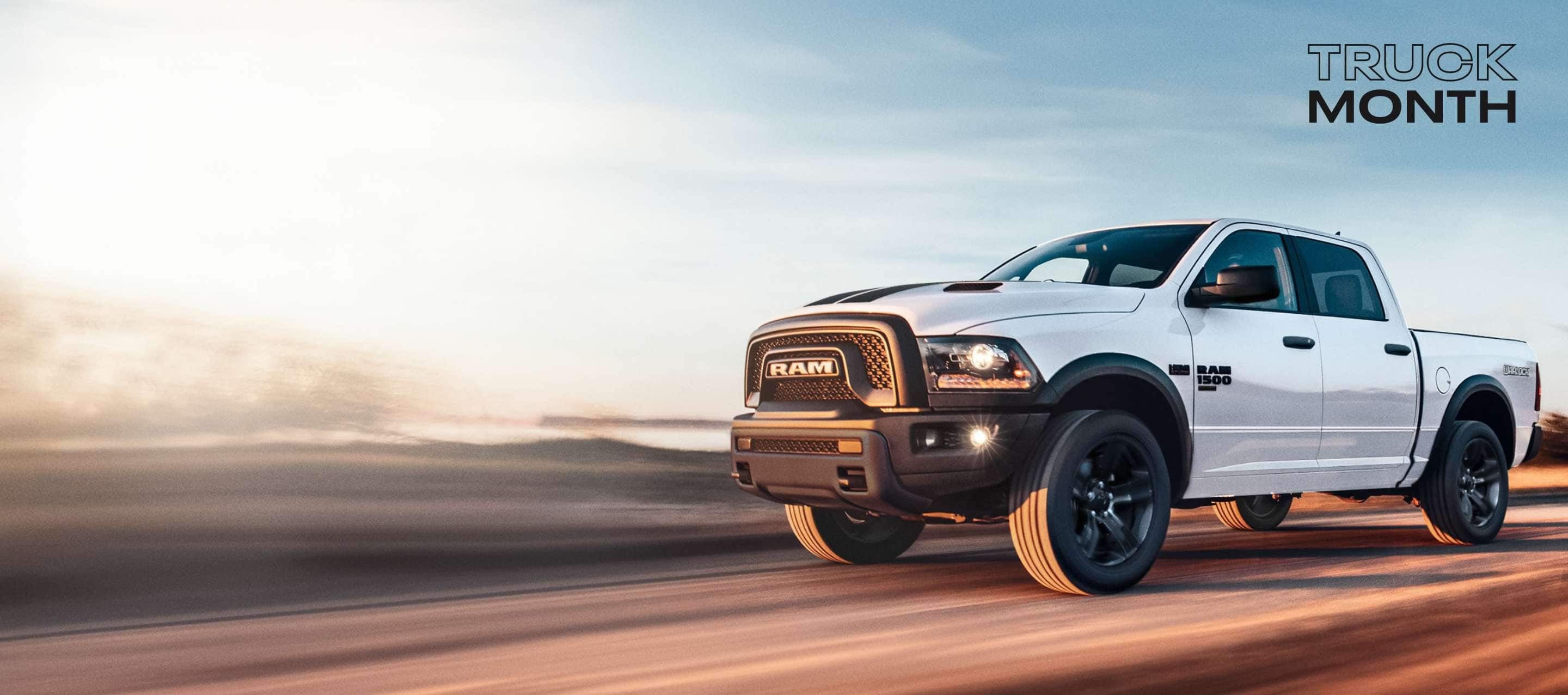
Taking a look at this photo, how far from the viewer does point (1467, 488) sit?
29.7ft

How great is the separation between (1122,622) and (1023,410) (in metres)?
1.13

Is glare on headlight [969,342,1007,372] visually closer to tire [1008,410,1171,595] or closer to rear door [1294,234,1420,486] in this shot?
tire [1008,410,1171,595]

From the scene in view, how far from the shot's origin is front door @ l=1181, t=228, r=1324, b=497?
691 cm

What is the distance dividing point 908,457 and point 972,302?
825 mm

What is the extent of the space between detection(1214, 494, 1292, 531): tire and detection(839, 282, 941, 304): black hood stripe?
17.2 ft

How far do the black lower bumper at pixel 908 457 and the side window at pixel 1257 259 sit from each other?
73.2 inches

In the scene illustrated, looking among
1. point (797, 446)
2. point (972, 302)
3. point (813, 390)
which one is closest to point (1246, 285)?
point (972, 302)

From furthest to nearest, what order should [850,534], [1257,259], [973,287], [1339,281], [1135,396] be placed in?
[1339,281]
[850,534]
[1257,259]
[1135,396]
[973,287]

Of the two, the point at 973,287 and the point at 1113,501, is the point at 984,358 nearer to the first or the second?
the point at 973,287

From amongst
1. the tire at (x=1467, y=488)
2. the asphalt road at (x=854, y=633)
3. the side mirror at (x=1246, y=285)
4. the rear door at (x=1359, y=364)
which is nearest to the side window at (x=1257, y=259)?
the rear door at (x=1359, y=364)

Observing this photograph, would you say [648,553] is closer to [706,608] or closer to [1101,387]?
[706,608]

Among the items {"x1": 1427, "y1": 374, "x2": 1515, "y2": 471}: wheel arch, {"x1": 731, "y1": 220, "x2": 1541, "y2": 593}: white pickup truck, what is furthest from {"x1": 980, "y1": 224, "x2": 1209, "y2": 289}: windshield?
{"x1": 1427, "y1": 374, "x2": 1515, "y2": 471}: wheel arch

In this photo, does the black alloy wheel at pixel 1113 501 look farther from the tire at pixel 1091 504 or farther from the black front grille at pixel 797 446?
the black front grille at pixel 797 446

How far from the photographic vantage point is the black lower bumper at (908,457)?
6000 mm
